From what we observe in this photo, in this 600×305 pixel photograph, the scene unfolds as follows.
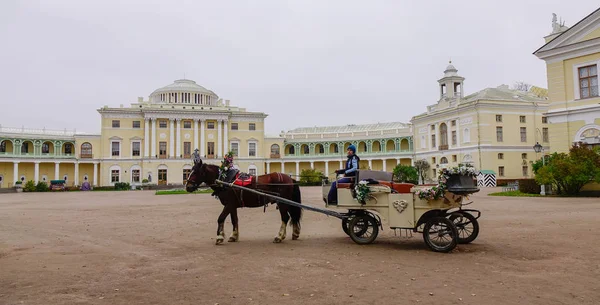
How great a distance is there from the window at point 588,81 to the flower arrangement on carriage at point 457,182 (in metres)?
20.6

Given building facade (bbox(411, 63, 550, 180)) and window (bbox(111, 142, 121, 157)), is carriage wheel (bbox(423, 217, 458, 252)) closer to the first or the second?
building facade (bbox(411, 63, 550, 180))

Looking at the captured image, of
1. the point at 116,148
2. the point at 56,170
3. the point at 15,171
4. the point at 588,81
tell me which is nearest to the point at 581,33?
the point at 588,81

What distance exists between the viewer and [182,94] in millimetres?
67812

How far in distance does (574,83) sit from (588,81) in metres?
0.67

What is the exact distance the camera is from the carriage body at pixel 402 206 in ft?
25.1

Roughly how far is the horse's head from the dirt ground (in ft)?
4.25

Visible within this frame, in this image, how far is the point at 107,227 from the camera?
11.9 metres

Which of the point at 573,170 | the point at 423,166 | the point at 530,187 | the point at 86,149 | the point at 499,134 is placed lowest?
the point at 530,187

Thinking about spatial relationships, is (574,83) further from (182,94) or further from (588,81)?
(182,94)

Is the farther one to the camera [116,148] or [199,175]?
[116,148]

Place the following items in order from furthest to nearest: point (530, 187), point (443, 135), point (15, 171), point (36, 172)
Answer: point (36, 172) → point (15, 171) → point (443, 135) → point (530, 187)

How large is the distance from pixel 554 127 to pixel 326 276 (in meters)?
24.2

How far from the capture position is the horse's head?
9.26 meters

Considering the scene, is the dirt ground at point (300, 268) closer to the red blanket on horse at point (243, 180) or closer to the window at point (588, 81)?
the red blanket on horse at point (243, 180)
